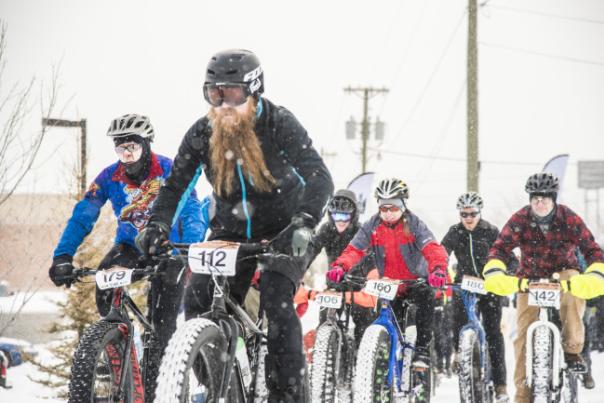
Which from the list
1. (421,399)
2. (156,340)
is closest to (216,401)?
(156,340)

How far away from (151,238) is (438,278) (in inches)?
114

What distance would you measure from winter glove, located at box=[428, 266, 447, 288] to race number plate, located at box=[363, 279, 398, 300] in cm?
29

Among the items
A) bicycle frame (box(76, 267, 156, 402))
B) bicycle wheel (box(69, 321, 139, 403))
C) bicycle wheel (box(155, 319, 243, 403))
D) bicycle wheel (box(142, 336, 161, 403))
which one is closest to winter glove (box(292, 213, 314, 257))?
bicycle wheel (box(155, 319, 243, 403))

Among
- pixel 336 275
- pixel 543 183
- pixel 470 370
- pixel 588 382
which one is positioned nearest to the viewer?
pixel 336 275

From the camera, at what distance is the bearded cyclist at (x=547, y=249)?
6707 mm

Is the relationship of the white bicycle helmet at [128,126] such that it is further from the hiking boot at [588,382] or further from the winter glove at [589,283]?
the hiking boot at [588,382]

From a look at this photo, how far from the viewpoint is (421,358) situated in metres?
6.28

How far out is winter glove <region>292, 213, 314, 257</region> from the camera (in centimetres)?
336

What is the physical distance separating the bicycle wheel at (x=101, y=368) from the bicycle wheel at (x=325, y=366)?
200cm

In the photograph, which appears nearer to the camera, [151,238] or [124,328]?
[151,238]

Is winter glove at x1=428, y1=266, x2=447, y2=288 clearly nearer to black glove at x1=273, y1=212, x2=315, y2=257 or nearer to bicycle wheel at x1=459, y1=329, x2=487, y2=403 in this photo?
bicycle wheel at x1=459, y1=329, x2=487, y2=403

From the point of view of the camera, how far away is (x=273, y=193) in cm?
391

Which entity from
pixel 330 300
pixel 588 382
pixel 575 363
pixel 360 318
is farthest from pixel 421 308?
pixel 588 382

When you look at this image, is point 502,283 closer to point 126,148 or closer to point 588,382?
point 126,148
